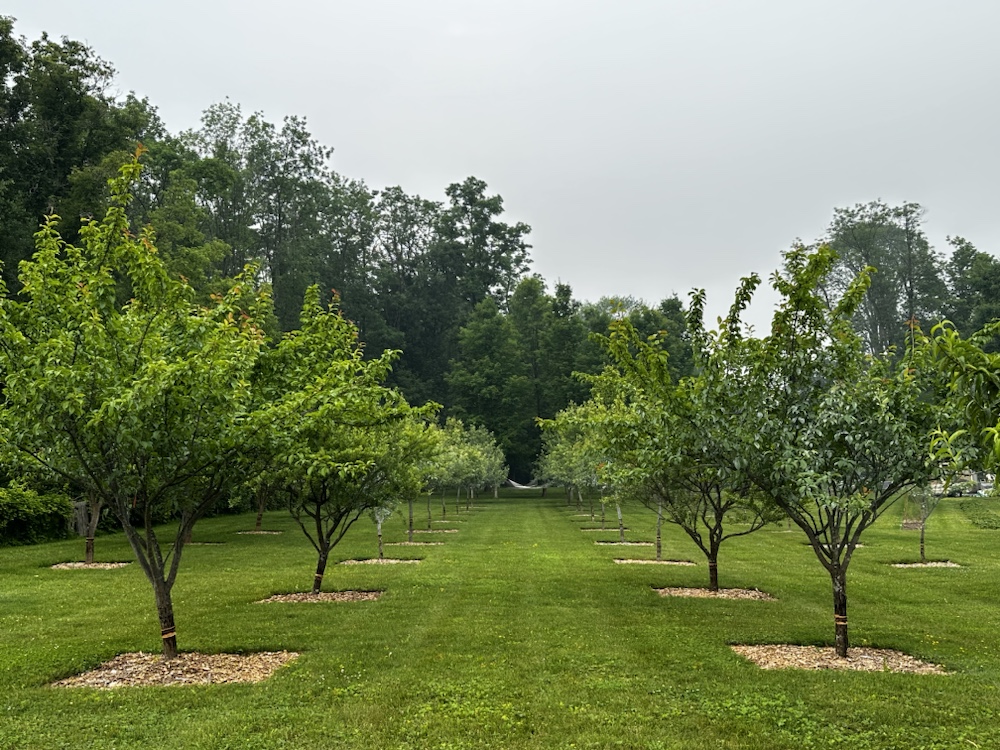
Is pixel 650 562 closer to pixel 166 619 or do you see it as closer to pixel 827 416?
pixel 827 416

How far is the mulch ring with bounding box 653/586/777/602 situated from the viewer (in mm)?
13758

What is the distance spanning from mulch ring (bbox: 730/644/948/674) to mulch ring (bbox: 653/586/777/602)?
161 inches

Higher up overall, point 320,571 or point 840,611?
point 840,611

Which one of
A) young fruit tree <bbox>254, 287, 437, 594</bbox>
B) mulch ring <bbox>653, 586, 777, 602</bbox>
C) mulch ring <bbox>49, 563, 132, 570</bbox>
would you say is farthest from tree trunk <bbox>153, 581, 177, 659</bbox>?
mulch ring <bbox>49, 563, 132, 570</bbox>

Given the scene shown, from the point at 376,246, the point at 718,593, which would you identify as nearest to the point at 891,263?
the point at 376,246

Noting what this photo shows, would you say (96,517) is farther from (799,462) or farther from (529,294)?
(529,294)

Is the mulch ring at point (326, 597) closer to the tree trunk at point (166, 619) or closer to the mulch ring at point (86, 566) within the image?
the tree trunk at point (166, 619)

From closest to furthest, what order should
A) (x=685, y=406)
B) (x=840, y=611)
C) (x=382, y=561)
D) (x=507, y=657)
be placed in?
(x=507, y=657) < (x=840, y=611) < (x=685, y=406) < (x=382, y=561)

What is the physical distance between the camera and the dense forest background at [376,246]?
85.6 ft

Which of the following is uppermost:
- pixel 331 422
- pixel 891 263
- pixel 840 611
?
pixel 891 263

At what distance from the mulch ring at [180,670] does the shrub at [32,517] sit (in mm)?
15277

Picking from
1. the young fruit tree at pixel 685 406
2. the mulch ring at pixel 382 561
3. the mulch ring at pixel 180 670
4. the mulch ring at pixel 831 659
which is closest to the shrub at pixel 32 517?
the mulch ring at pixel 382 561

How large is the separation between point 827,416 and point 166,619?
8.42 m

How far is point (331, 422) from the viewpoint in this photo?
335 inches
